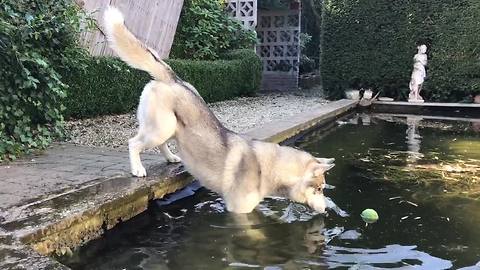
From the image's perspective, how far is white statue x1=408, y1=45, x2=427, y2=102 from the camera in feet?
40.7

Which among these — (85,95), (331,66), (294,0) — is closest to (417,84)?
(331,66)

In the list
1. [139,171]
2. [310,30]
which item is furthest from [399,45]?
[139,171]

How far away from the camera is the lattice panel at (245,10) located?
1440 cm

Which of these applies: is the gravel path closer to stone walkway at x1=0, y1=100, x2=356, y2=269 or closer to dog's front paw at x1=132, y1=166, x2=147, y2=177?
stone walkway at x1=0, y1=100, x2=356, y2=269

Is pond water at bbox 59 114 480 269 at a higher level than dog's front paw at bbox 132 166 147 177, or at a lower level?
lower

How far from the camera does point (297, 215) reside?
4.11 meters

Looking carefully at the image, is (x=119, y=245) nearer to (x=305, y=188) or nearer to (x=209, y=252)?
(x=209, y=252)

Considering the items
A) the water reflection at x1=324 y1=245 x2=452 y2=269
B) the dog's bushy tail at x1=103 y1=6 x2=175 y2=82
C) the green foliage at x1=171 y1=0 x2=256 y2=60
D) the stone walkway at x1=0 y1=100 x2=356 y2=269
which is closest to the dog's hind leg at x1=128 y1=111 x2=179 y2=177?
the stone walkway at x1=0 y1=100 x2=356 y2=269

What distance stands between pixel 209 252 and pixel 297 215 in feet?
3.62

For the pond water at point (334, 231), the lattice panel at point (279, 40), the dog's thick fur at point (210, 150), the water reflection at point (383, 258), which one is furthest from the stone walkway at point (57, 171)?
the lattice panel at point (279, 40)

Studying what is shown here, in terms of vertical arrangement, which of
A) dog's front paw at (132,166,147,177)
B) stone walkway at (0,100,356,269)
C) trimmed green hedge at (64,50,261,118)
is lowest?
stone walkway at (0,100,356,269)

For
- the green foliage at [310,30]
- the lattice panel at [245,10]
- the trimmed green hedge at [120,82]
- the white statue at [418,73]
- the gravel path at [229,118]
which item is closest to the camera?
the gravel path at [229,118]

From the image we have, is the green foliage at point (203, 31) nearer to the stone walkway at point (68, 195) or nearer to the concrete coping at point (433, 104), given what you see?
the concrete coping at point (433, 104)

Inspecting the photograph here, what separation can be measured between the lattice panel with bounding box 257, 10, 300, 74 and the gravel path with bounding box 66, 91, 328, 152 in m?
2.39
